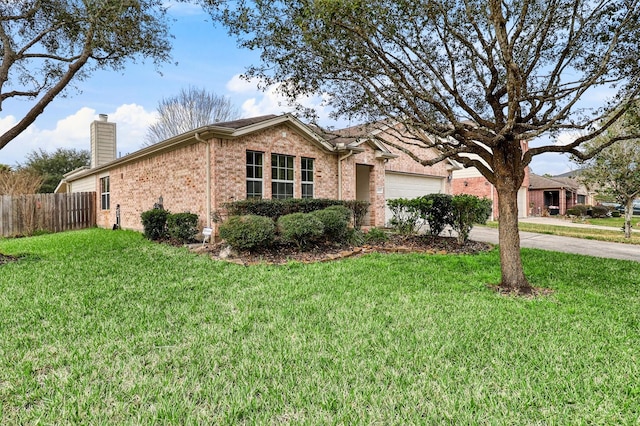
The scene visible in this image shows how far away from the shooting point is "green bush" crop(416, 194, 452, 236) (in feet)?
32.2

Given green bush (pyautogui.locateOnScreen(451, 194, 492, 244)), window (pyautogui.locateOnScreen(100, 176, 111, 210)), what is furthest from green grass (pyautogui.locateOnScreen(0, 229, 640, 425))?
window (pyautogui.locateOnScreen(100, 176, 111, 210))

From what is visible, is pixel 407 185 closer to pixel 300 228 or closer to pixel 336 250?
pixel 336 250

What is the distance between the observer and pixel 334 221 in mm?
8648

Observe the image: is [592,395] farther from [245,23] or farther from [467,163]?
[245,23]

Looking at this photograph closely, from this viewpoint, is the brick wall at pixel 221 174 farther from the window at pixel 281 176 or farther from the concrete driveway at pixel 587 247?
the concrete driveway at pixel 587 247

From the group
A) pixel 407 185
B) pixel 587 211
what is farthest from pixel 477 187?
pixel 587 211

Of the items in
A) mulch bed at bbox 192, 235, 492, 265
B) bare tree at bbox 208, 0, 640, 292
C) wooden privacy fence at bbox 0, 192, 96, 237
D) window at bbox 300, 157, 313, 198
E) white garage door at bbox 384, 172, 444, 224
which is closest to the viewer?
bare tree at bbox 208, 0, 640, 292

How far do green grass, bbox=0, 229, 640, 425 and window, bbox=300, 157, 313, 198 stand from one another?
601 cm

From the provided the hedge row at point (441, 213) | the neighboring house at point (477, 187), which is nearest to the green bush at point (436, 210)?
the hedge row at point (441, 213)

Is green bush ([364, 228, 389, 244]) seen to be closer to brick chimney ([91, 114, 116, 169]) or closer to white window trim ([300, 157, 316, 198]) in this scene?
white window trim ([300, 157, 316, 198])

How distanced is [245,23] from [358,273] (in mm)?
4878

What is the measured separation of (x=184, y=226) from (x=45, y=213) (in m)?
10.2

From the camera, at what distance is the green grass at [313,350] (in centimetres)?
230

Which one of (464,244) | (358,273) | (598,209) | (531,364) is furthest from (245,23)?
(598,209)
